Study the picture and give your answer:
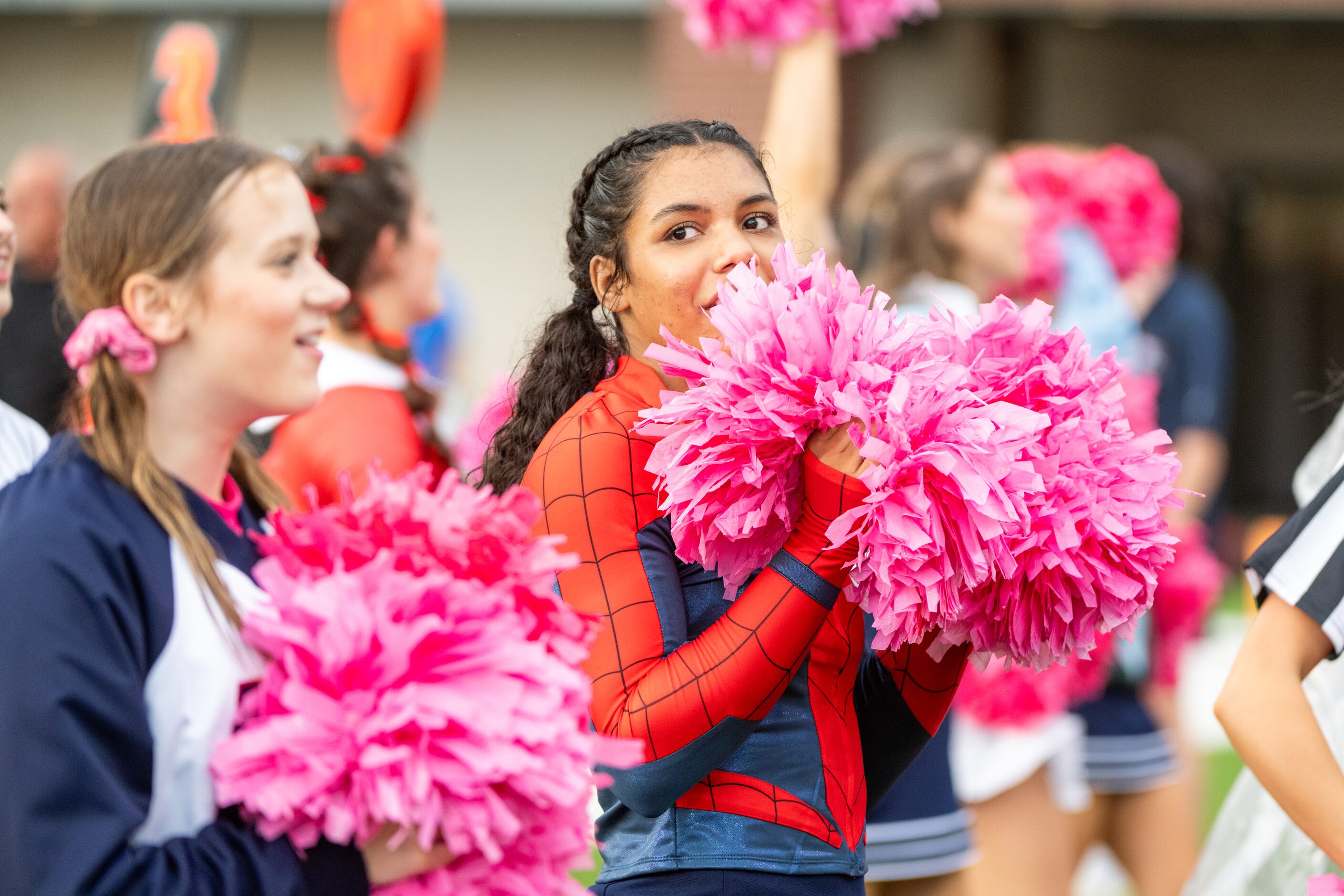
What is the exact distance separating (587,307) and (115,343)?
683mm

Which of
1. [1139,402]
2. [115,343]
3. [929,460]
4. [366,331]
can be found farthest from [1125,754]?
[115,343]

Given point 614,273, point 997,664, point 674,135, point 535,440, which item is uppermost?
point 674,135

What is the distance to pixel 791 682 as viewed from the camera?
2002mm

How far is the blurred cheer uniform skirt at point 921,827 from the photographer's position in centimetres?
342

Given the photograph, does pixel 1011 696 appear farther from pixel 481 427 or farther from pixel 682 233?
pixel 682 233

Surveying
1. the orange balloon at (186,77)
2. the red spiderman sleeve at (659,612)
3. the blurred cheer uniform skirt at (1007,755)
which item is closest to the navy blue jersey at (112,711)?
the red spiderman sleeve at (659,612)

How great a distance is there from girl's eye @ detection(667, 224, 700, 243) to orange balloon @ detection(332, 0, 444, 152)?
5460 millimetres

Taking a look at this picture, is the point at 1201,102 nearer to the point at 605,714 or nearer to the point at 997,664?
the point at 997,664

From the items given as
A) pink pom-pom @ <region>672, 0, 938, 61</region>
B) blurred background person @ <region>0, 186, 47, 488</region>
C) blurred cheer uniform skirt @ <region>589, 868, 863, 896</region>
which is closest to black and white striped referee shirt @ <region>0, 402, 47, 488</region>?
blurred background person @ <region>0, 186, 47, 488</region>

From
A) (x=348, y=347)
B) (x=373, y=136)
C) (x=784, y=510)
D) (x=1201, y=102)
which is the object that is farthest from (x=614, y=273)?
(x=1201, y=102)

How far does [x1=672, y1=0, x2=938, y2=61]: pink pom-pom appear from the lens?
161 inches

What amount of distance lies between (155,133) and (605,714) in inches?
185

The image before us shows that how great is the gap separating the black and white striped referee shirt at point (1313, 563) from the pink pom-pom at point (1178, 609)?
99.9 inches

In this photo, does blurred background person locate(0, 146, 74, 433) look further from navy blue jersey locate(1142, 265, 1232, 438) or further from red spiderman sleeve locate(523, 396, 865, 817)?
navy blue jersey locate(1142, 265, 1232, 438)
